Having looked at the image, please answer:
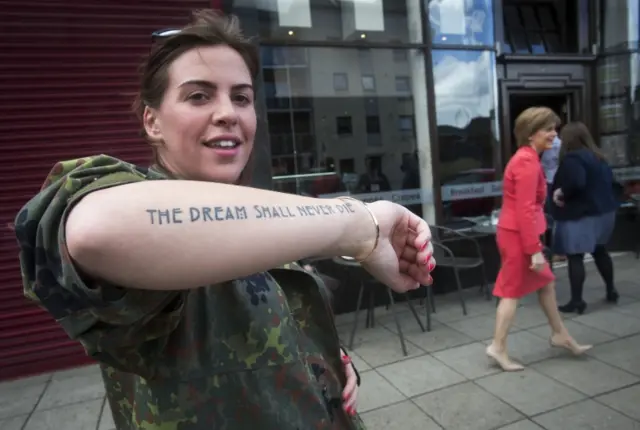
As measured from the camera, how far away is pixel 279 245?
0.71 m

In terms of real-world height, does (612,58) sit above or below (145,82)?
above

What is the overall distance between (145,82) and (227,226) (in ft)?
1.83

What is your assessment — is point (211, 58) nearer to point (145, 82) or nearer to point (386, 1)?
point (145, 82)

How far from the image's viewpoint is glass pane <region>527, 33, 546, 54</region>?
6.71 meters

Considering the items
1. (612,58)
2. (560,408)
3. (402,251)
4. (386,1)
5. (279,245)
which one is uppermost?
(386,1)

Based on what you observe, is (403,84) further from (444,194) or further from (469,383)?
(469,383)

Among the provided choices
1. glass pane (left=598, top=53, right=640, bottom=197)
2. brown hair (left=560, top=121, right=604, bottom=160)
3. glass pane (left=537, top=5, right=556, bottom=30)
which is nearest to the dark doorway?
glass pane (left=598, top=53, right=640, bottom=197)

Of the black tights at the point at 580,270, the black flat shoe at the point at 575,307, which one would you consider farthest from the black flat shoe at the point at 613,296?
the black flat shoe at the point at 575,307

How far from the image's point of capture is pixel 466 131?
6.03m

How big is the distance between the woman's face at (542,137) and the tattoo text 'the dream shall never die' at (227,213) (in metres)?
3.28

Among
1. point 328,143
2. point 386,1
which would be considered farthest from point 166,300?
point 386,1

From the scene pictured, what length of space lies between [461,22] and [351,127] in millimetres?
2024

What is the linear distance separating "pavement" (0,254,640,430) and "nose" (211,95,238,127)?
8.75 feet

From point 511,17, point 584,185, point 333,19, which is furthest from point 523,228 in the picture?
point 511,17
